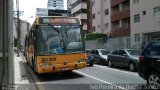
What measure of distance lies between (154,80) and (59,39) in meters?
5.83

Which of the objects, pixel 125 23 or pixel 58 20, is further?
pixel 125 23

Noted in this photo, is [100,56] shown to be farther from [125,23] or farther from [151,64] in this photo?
[125,23]

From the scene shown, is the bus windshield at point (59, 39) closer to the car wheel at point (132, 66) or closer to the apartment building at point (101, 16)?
the car wheel at point (132, 66)

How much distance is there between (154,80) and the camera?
33.0 feet

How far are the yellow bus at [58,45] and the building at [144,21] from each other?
20.7 m

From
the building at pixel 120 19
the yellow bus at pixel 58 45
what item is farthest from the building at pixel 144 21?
the yellow bus at pixel 58 45

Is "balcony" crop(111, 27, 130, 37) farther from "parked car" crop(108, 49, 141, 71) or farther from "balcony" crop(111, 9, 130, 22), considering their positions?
"parked car" crop(108, 49, 141, 71)

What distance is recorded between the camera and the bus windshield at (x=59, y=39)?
14.3 metres

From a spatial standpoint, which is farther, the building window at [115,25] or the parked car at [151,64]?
the building window at [115,25]

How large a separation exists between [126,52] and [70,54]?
694 cm

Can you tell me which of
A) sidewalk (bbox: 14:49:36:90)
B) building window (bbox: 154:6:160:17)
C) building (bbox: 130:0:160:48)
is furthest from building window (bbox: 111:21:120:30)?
sidewalk (bbox: 14:49:36:90)

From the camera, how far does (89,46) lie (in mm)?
50750

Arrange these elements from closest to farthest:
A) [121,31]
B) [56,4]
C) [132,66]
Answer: [132,66] → [121,31] → [56,4]

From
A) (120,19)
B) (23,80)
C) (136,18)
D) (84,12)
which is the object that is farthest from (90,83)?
(84,12)
